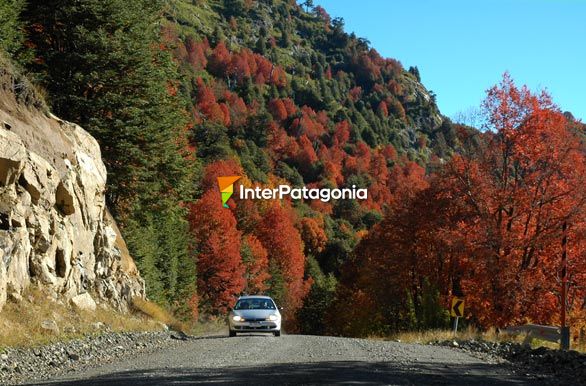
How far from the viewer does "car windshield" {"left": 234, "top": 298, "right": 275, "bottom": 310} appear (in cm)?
2555

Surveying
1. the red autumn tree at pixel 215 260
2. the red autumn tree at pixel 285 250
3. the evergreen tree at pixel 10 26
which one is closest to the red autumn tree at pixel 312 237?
the red autumn tree at pixel 285 250

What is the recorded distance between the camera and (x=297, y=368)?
38.9 ft

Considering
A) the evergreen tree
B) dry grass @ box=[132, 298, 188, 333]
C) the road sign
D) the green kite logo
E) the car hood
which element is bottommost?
dry grass @ box=[132, 298, 188, 333]

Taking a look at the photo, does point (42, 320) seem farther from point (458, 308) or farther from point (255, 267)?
point (255, 267)

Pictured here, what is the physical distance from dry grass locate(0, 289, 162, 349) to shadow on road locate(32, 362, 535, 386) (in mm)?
4093

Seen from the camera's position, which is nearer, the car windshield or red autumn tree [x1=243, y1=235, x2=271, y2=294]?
the car windshield

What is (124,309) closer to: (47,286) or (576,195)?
(47,286)

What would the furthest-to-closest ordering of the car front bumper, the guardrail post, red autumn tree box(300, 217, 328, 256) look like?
red autumn tree box(300, 217, 328, 256) < the car front bumper < the guardrail post

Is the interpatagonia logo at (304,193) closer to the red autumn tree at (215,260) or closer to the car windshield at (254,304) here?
the red autumn tree at (215,260)

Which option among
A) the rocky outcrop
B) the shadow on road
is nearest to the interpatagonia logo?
the rocky outcrop

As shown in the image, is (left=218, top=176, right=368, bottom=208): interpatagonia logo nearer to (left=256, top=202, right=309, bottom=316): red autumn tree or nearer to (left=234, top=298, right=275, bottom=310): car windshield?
(left=256, top=202, right=309, bottom=316): red autumn tree

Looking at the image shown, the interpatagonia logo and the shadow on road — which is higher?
the interpatagonia logo

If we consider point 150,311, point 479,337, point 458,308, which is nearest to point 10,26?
point 150,311

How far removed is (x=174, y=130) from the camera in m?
31.8
